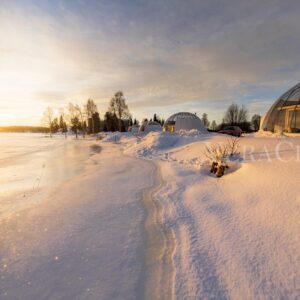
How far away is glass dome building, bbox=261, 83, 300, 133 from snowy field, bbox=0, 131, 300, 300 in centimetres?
990

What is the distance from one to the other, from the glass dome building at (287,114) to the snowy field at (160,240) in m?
9.90

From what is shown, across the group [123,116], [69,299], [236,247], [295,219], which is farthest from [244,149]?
[123,116]

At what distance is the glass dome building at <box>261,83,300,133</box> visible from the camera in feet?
49.0

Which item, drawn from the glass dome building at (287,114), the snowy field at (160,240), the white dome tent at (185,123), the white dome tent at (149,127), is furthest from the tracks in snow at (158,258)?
the white dome tent at (149,127)

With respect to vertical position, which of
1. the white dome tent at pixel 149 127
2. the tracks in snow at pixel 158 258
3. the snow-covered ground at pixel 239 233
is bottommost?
the tracks in snow at pixel 158 258

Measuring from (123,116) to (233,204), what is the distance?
5380 centimetres

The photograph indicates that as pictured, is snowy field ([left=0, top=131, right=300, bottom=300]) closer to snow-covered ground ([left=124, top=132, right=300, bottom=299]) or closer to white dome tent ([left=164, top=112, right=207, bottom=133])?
snow-covered ground ([left=124, top=132, right=300, bottom=299])

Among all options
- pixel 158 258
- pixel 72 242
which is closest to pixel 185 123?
pixel 72 242

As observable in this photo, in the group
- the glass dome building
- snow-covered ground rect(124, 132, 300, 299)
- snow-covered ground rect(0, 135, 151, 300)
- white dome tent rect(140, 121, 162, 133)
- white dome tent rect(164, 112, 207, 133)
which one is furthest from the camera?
white dome tent rect(140, 121, 162, 133)

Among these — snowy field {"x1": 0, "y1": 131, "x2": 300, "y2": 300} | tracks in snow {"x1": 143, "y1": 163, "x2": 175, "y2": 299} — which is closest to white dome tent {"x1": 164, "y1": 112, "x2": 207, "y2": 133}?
snowy field {"x1": 0, "y1": 131, "x2": 300, "y2": 300}

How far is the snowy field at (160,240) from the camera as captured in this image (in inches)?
112

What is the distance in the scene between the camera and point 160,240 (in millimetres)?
4020

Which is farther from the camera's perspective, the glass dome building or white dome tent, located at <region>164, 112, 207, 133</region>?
white dome tent, located at <region>164, 112, 207, 133</region>

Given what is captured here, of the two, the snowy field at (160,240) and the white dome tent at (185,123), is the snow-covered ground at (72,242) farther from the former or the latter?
the white dome tent at (185,123)
